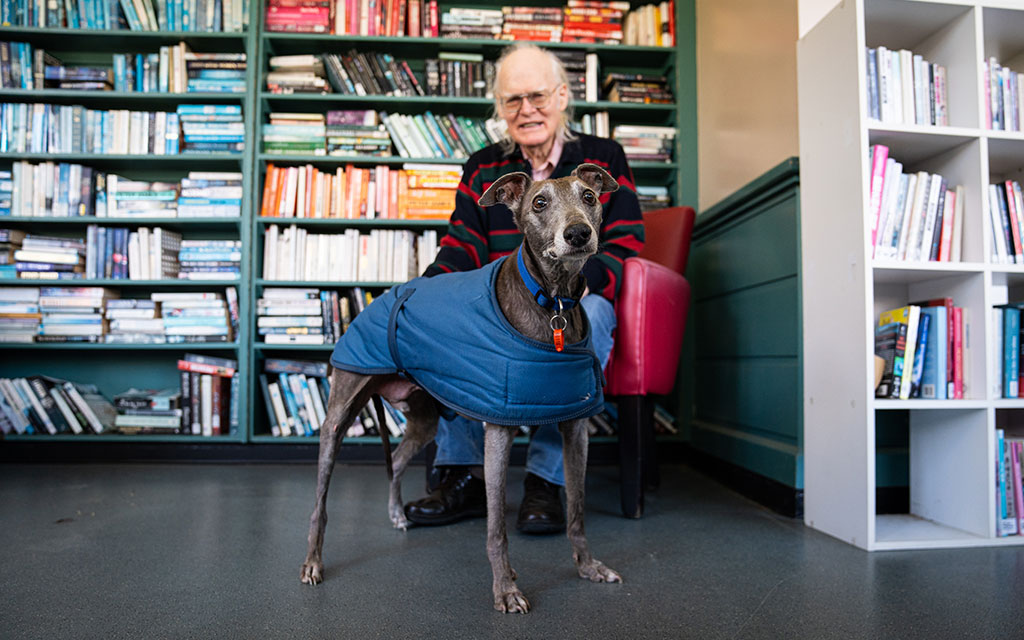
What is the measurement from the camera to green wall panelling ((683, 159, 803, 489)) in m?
2.11

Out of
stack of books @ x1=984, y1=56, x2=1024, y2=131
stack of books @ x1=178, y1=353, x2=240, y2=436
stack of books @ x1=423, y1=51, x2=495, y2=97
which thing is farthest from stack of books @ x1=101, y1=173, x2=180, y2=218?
stack of books @ x1=984, y1=56, x2=1024, y2=131

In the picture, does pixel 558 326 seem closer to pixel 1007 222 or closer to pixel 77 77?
pixel 1007 222

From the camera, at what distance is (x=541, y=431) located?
200 centimetres

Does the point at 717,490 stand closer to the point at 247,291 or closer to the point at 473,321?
the point at 473,321

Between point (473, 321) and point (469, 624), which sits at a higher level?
point (473, 321)

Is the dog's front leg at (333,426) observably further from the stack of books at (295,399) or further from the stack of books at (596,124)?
the stack of books at (596,124)

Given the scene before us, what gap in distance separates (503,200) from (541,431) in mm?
839

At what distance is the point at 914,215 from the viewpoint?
5.84 feet

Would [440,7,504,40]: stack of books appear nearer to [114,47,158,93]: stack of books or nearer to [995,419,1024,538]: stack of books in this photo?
[114,47,158,93]: stack of books

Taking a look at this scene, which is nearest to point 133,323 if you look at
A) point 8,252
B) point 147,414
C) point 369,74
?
point 147,414

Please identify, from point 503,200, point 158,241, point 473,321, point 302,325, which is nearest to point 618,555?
point 473,321

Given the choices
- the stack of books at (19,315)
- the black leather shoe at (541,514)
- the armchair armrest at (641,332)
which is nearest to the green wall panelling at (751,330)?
the armchair armrest at (641,332)

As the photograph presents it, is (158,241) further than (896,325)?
Yes

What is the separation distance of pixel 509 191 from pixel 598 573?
887 mm
